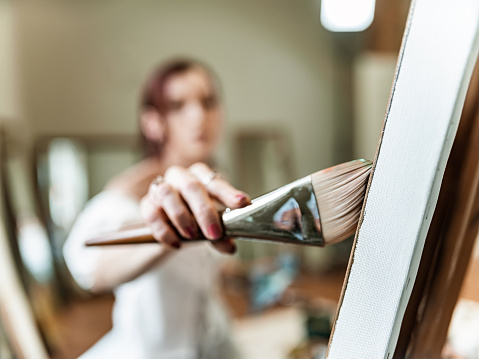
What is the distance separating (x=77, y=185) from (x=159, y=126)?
3.65ft

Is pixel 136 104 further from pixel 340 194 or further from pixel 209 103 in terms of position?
pixel 340 194

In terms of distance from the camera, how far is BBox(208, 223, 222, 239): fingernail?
0.18 metres

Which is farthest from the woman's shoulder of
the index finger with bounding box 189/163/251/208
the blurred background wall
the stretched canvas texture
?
the blurred background wall

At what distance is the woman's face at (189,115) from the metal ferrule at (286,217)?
53 centimetres

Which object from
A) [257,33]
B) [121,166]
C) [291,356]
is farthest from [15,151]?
[291,356]

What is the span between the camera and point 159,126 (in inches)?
30.0

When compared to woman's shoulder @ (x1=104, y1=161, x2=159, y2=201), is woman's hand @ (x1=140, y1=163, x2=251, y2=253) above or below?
above

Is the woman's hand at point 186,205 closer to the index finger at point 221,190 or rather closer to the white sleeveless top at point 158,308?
the index finger at point 221,190

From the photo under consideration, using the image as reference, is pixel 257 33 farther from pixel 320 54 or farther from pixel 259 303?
pixel 259 303

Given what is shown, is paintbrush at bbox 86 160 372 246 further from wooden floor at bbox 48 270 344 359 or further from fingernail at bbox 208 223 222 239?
wooden floor at bbox 48 270 344 359

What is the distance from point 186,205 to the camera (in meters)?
0.20

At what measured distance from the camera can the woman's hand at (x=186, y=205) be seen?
185mm

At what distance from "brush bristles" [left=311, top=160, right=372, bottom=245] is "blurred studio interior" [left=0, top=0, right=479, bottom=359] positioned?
926 millimetres

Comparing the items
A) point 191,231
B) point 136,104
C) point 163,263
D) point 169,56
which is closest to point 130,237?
point 191,231
